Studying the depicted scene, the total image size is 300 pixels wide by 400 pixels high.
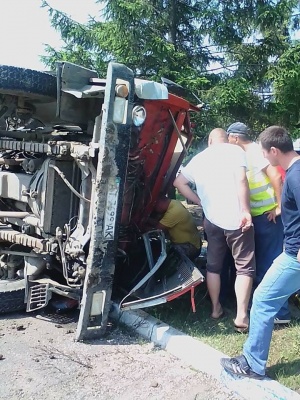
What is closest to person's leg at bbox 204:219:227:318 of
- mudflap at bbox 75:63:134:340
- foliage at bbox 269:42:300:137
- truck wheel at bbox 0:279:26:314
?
mudflap at bbox 75:63:134:340

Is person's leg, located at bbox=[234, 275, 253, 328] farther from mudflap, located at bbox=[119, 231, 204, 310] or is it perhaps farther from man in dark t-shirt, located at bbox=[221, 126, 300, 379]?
man in dark t-shirt, located at bbox=[221, 126, 300, 379]

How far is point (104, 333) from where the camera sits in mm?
4191

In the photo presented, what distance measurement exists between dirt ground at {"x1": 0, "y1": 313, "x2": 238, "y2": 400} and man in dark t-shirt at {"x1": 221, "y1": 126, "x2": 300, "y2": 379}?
0.26m

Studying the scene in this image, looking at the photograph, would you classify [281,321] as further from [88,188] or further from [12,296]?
[12,296]

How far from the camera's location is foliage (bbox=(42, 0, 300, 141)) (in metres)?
9.18

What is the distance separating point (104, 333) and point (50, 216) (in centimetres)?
119

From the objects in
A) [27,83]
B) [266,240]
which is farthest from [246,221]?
[27,83]

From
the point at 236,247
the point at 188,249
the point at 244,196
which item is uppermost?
the point at 244,196

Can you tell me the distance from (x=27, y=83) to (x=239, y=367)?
2949 millimetres

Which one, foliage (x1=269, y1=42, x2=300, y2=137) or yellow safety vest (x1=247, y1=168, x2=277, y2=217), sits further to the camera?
foliage (x1=269, y1=42, x2=300, y2=137)

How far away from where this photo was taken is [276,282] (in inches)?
126

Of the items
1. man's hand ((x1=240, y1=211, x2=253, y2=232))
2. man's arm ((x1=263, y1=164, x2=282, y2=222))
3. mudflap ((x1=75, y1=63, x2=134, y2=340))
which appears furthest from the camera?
man's arm ((x1=263, y1=164, x2=282, y2=222))

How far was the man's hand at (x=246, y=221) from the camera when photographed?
13.5 ft

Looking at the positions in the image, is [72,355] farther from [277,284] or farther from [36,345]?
[277,284]
